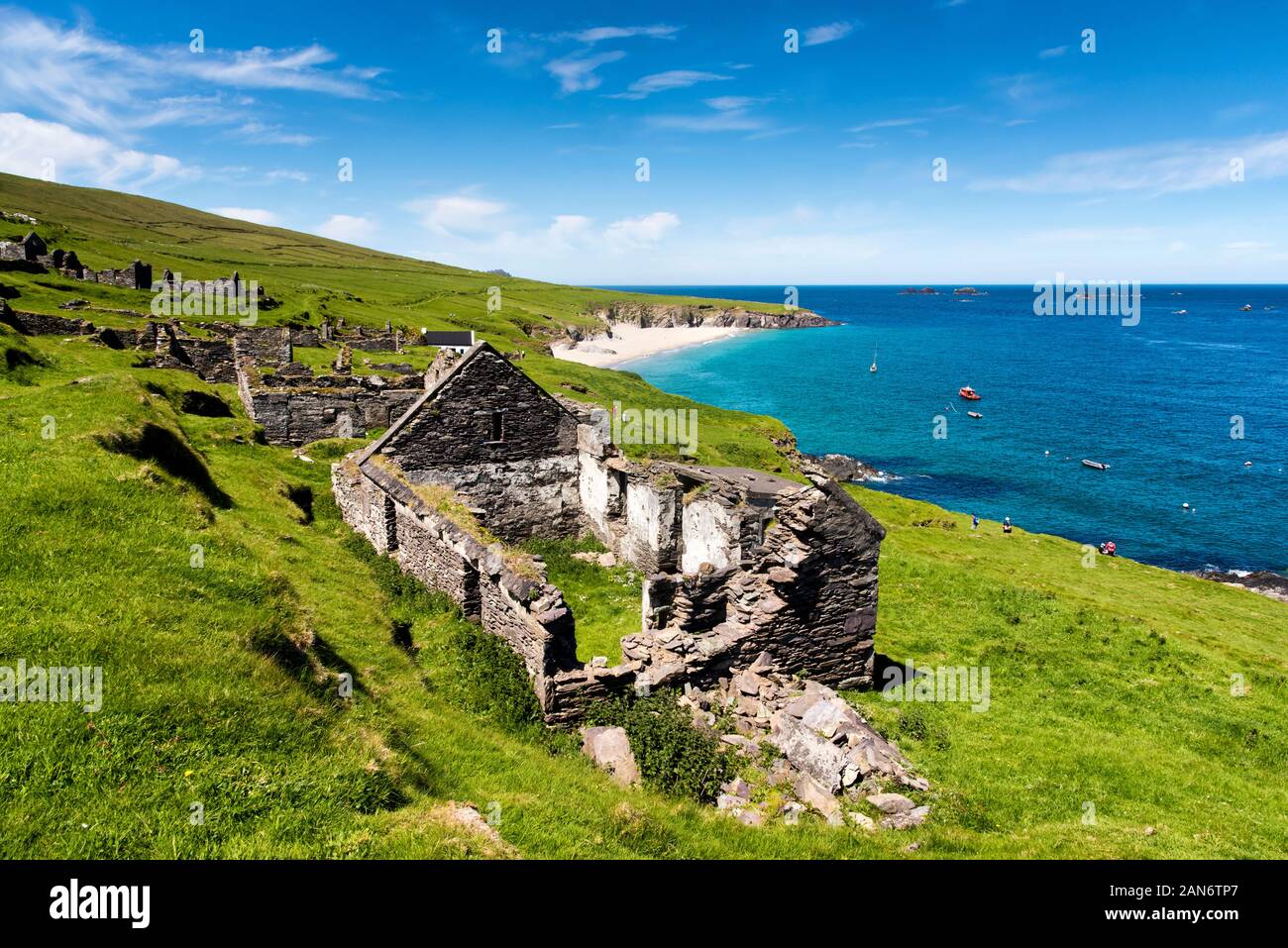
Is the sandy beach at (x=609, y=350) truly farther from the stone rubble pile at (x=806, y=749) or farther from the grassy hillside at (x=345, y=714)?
the stone rubble pile at (x=806, y=749)

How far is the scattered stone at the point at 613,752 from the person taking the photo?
11.1 meters

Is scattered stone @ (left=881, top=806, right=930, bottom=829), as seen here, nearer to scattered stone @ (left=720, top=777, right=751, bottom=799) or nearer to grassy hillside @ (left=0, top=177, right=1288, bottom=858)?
grassy hillside @ (left=0, top=177, right=1288, bottom=858)

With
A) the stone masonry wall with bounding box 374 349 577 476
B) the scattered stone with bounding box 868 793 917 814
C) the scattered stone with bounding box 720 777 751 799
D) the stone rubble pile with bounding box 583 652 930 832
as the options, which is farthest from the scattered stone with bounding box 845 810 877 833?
the stone masonry wall with bounding box 374 349 577 476

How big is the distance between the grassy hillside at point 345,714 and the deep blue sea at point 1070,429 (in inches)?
1740

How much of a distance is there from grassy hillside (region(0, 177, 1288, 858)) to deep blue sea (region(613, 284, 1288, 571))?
44183 millimetres

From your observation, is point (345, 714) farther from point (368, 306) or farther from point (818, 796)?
point (368, 306)

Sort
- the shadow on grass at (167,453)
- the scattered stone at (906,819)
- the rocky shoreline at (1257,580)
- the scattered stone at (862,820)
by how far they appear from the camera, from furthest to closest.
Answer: the rocky shoreline at (1257,580) → the shadow on grass at (167,453) → the scattered stone at (906,819) → the scattered stone at (862,820)

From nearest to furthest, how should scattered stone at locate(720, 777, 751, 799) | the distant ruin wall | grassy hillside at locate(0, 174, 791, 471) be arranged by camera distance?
scattered stone at locate(720, 777, 751, 799) < the distant ruin wall < grassy hillside at locate(0, 174, 791, 471)

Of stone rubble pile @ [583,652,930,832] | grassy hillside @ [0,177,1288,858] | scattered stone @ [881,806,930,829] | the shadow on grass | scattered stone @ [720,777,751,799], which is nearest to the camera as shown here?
grassy hillside @ [0,177,1288,858]

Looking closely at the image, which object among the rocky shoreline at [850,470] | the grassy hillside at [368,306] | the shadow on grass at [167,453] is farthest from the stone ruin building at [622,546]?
the rocky shoreline at [850,470]

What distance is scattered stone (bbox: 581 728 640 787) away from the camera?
438 inches

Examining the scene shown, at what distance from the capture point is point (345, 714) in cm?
944

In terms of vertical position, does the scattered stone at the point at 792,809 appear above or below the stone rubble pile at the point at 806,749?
below
